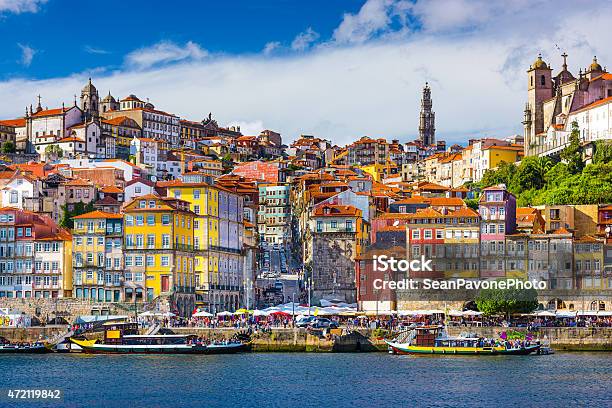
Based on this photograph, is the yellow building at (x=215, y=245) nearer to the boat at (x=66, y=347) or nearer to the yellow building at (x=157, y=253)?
the yellow building at (x=157, y=253)

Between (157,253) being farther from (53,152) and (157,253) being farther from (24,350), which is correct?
(53,152)

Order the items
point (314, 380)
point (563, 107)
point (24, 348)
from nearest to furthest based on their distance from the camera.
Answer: point (314, 380), point (24, 348), point (563, 107)

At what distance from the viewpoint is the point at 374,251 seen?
305ft

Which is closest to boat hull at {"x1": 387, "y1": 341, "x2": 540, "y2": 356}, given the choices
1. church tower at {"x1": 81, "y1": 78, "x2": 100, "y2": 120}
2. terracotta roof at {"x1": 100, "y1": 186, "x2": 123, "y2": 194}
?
terracotta roof at {"x1": 100, "y1": 186, "x2": 123, "y2": 194}

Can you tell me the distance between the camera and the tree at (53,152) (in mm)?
144625

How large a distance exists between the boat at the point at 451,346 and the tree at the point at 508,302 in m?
7.54

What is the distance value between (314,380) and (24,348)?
76.0 feet

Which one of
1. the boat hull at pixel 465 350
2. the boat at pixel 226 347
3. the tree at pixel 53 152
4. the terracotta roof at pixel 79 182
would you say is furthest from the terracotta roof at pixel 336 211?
the tree at pixel 53 152

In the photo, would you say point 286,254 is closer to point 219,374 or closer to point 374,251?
point 374,251

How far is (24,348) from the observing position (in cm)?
7581

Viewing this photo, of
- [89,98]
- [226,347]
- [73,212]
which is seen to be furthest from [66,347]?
[89,98]

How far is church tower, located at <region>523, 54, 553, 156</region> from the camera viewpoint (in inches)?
5453

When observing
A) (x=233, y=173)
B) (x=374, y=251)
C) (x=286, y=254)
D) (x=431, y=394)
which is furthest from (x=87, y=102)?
(x=431, y=394)

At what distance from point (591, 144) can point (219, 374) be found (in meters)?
65.4
